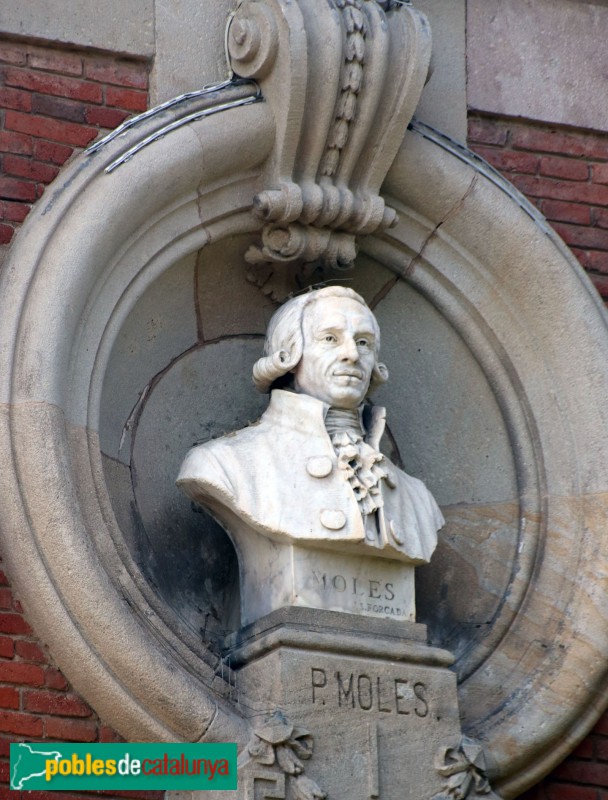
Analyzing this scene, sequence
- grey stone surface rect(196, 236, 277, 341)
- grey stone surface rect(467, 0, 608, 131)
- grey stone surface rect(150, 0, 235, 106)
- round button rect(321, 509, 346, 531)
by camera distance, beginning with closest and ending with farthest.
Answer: round button rect(321, 509, 346, 531) → grey stone surface rect(150, 0, 235, 106) → grey stone surface rect(196, 236, 277, 341) → grey stone surface rect(467, 0, 608, 131)

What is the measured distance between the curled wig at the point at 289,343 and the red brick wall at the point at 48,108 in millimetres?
822

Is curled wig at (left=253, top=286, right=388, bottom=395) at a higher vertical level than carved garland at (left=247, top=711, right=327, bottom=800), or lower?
higher

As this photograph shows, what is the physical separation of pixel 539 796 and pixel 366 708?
2.59 ft

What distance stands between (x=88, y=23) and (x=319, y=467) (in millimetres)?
1663

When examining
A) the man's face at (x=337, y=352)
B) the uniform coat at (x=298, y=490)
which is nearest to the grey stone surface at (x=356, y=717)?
the uniform coat at (x=298, y=490)

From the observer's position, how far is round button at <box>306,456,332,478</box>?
649 cm

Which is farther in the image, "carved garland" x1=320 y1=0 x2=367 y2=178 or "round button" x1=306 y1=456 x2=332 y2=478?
"carved garland" x1=320 y1=0 x2=367 y2=178

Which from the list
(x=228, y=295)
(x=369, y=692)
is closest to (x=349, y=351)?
(x=228, y=295)

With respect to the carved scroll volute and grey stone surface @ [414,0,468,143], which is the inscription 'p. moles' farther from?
grey stone surface @ [414,0,468,143]

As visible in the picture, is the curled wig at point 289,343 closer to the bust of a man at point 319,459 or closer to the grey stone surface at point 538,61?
the bust of a man at point 319,459

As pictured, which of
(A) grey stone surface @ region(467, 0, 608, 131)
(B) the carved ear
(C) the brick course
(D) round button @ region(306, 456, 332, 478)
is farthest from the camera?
(A) grey stone surface @ region(467, 0, 608, 131)

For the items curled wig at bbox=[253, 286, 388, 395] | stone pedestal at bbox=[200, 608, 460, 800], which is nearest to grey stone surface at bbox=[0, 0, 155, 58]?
curled wig at bbox=[253, 286, 388, 395]

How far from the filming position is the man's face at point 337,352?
664 cm

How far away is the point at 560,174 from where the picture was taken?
7.46 meters
